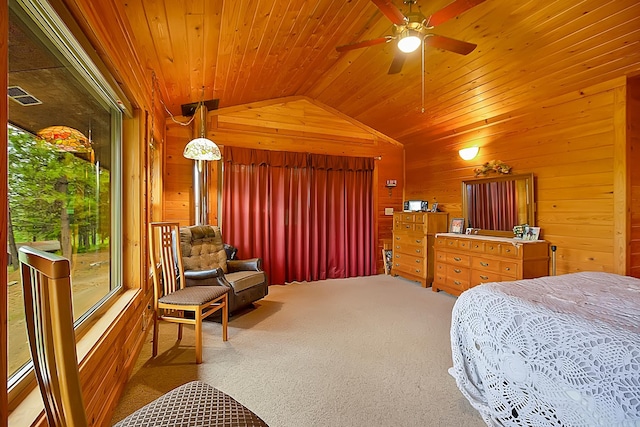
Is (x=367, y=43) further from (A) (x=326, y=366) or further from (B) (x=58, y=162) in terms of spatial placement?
(A) (x=326, y=366)

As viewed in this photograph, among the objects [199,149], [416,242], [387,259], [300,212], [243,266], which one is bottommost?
[387,259]

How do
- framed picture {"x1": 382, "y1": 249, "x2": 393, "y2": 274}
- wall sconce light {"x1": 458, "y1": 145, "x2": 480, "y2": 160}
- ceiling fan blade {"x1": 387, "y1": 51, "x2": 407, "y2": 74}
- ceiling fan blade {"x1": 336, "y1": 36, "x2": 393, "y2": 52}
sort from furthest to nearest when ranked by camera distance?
1. framed picture {"x1": 382, "y1": 249, "x2": 393, "y2": 274}
2. wall sconce light {"x1": 458, "y1": 145, "x2": 480, "y2": 160}
3. ceiling fan blade {"x1": 387, "y1": 51, "x2": 407, "y2": 74}
4. ceiling fan blade {"x1": 336, "y1": 36, "x2": 393, "y2": 52}

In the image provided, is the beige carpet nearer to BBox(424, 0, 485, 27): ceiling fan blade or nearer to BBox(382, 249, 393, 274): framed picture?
BBox(382, 249, 393, 274): framed picture

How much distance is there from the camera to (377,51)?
3.30 m

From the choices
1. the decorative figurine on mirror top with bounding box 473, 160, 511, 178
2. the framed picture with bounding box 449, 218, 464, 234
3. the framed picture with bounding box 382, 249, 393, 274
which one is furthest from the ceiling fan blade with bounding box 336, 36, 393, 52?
the framed picture with bounding box 382, 249, 393, 274

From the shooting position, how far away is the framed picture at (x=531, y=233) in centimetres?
350

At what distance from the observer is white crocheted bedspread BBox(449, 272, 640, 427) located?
114 centimetres

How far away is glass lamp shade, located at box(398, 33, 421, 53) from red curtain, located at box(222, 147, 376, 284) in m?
2.87

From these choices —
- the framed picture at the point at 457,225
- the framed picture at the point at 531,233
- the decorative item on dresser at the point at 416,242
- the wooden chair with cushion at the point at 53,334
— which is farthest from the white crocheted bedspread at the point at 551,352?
the decorative item on dresser at the point at 416,242

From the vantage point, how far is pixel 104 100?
216 centimetres

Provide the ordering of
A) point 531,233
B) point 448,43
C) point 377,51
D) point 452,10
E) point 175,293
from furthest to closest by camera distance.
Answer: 1. point 531,233
2. point 377,51
3. point 175,293
4. point 448,43
5. point 452,10

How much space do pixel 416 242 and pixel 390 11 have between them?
3.53 metres

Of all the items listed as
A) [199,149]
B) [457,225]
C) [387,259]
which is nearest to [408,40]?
[199,149]

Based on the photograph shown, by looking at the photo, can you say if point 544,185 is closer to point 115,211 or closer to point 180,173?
point 115,211
